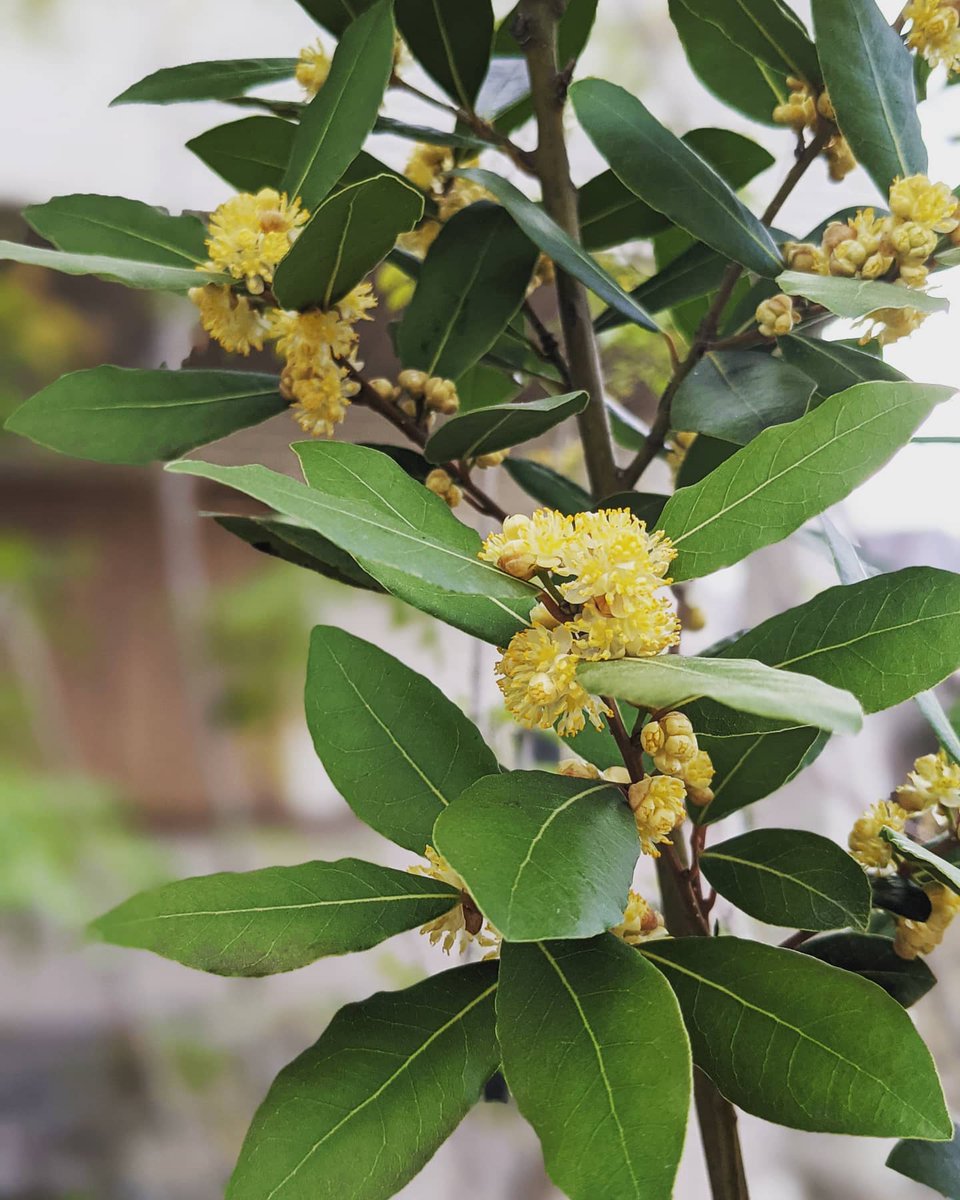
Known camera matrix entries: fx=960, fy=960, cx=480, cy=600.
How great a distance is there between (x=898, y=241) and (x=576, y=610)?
0.24 metres

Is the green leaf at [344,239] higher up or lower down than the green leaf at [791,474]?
higher up

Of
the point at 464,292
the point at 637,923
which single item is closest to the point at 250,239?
the point at 464,292

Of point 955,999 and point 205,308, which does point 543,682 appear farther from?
point 955,999

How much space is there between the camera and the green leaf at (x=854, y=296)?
372mm

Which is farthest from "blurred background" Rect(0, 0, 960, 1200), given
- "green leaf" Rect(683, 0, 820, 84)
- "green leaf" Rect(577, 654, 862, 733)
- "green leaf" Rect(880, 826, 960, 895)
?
"green leaf" Rect(577, 654, 862, 733)

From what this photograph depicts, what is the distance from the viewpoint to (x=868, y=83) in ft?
1.50

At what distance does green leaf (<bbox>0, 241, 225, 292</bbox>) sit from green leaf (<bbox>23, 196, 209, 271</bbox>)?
0.32 ft

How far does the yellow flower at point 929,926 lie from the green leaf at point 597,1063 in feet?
0.62

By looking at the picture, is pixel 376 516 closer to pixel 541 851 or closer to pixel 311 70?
pixel 541 851

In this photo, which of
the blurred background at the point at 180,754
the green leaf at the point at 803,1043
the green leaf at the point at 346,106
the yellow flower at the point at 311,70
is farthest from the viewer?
the blurred background at the point at 180,754

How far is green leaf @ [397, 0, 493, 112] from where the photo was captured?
1.75 ft

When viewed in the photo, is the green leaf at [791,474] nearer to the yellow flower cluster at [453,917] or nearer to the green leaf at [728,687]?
the green leaf at [728,687]

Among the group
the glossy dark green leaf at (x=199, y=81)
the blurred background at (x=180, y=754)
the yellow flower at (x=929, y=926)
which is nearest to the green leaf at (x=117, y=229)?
the glossy dark green leaf at (x=199, y=81)

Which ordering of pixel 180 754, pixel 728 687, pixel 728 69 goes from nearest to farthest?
pixel 728 687 < pixel 728 69 < pixel 180 754
